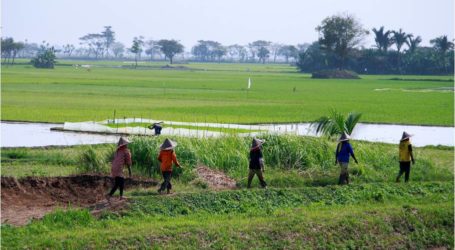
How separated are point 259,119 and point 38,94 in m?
18.2

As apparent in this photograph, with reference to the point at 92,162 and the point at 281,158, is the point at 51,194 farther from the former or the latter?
the point at 281,158

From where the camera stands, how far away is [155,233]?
10531mm

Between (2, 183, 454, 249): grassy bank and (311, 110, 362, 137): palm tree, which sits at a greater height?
(311, 110, 362, 137): palm tree

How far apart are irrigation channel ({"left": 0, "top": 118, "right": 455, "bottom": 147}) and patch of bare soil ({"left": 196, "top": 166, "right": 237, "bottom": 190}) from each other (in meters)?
5.91

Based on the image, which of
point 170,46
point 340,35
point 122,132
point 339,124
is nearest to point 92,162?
point 339,124

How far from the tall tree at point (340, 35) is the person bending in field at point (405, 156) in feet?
278

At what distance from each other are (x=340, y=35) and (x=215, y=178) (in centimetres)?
8631

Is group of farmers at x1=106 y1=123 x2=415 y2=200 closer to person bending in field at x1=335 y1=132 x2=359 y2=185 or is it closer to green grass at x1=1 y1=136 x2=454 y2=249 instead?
person bending in field at x1=335 y1=132 x2=359 y2=185

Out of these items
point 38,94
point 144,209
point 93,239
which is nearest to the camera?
point 93,239

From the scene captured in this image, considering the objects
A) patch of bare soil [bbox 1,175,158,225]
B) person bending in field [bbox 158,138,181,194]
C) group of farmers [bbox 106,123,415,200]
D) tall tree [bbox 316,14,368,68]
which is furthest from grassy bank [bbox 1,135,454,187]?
tall tree [bbox 316,14,368,68]

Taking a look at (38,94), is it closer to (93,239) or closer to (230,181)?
(230,181)

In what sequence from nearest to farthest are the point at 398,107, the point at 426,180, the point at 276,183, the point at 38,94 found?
the point at 276,183
the point at 426,180
the point at 398,107
the point at 38,94

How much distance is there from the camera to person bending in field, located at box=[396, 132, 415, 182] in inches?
594

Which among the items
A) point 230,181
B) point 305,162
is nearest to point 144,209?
point 230,181
